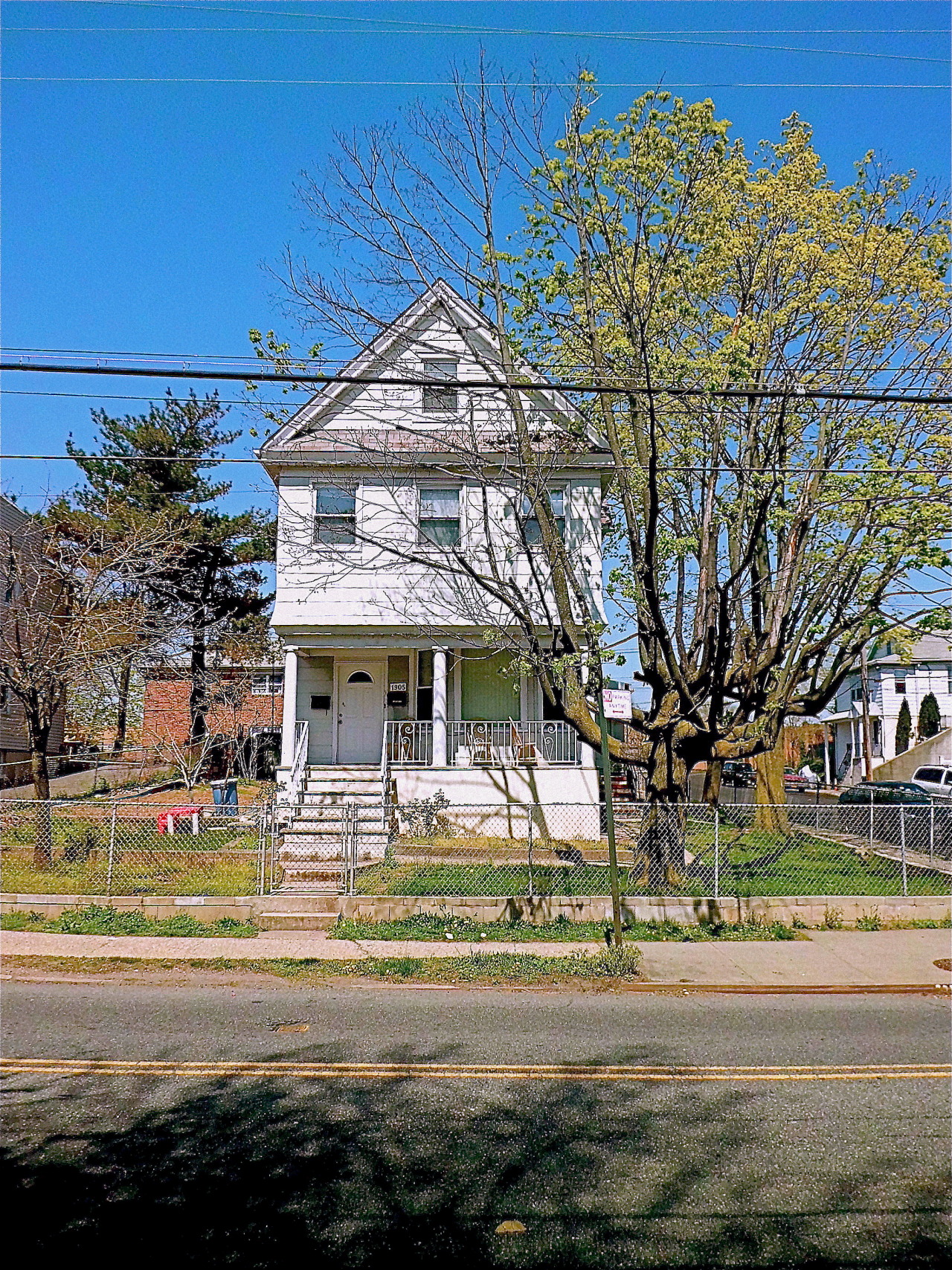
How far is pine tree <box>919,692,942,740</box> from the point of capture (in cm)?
4308

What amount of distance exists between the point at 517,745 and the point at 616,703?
7876mm

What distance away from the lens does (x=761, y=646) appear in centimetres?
1506

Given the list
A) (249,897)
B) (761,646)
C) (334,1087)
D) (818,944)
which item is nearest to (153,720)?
(249,897)

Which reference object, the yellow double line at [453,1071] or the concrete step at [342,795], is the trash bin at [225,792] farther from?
the yellow double line at [453,1071]

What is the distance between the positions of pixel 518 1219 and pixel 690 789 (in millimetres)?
28567

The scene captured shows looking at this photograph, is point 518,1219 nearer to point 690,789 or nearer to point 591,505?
point 591,505

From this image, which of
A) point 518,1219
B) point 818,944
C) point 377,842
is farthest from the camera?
point 377,842

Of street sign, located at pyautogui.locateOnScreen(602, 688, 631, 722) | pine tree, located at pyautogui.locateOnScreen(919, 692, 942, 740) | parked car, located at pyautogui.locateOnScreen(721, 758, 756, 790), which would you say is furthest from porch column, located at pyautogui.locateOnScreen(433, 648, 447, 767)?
pine tree, located at pyautogui.locateOnScreen(919, 692, 942, 740)

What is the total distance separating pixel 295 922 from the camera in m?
12.0

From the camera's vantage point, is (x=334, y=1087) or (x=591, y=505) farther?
(x=591, y=505)

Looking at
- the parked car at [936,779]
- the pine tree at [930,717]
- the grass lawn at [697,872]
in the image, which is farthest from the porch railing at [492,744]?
the pine tree at [930,717]

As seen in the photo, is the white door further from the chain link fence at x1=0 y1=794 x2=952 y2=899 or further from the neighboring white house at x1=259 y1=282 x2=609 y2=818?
the chain link fence at x1=0 y1=794 x2=952 y2=899

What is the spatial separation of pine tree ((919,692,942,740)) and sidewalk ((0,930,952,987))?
114 feet

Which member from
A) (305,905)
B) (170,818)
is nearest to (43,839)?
(170,818)
